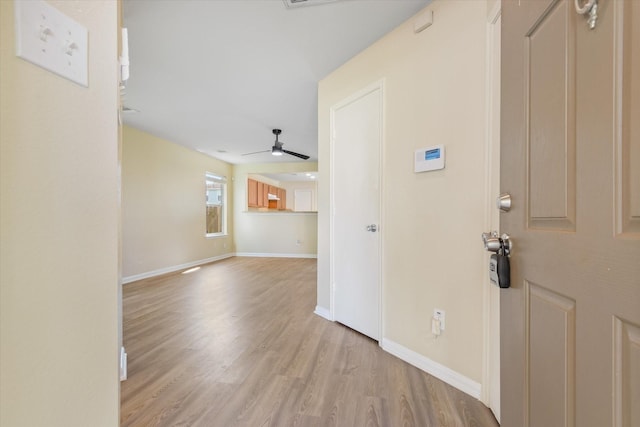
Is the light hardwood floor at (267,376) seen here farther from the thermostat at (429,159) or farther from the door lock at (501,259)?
the thermostat at (429,159)

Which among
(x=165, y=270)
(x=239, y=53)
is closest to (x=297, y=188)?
(x=165, y=270)

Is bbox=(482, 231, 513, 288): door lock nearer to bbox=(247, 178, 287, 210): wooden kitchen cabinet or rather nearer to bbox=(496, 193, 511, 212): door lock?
bbox=(496, 193, 511, 212): door lock

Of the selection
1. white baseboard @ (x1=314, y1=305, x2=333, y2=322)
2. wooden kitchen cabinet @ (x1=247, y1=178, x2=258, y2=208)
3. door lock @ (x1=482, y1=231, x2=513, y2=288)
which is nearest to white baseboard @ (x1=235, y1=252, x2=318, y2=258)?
wooden kitchen cabinet @ (x1=247, y1=178, x2=258, y2=208)

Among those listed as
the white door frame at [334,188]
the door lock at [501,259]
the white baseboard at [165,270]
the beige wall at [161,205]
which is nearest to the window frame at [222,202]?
the beige wall at [161,205]

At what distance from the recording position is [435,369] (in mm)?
1679

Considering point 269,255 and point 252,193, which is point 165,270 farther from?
point 252,193

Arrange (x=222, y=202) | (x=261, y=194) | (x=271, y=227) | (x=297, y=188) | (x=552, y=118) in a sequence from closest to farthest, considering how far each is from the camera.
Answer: (x=552, y=118)
(x=222, y=202)
(x=271, y=227)
(x=261, y=194)
(x=297, y=188)

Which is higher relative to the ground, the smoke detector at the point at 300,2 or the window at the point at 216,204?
the smoke detector at the point at 300,2

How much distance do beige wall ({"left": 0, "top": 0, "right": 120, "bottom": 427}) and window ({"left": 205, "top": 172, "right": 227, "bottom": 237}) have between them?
6010 millimetres

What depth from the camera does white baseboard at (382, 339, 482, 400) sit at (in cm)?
149

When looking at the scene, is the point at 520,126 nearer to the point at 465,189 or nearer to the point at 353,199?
the point at 465,189

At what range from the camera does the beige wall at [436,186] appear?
150 centimetres

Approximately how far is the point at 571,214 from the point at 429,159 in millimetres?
1185

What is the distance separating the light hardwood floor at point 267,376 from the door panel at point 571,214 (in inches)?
27.9
